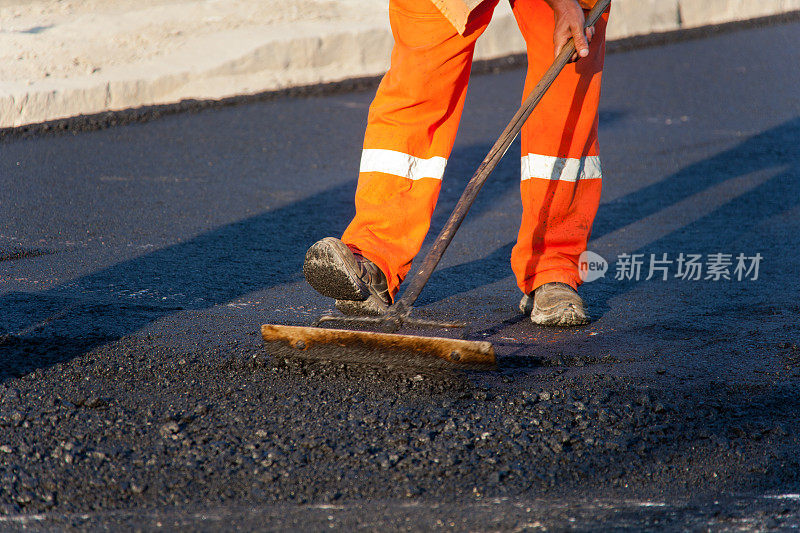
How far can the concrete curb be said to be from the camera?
6.64 m

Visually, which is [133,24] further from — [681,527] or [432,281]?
[681,527]

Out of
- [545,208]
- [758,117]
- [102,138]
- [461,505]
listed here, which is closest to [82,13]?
[102,138]

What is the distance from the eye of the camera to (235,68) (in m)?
7.53

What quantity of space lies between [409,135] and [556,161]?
1.99 feet

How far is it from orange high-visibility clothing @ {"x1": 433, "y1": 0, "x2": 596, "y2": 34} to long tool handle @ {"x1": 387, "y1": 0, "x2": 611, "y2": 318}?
0.32 meters

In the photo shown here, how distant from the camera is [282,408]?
248cm

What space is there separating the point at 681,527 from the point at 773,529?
19cm

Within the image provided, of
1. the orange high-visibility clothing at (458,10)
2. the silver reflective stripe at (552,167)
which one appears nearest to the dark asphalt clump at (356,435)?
the silver reflective stripe at (552,167)

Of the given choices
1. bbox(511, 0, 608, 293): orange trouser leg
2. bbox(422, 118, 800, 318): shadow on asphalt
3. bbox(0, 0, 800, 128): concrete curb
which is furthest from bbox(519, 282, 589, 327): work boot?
bbox(0, 0, 800, 128): concrete curb

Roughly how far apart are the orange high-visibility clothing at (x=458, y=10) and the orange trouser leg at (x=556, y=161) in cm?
39

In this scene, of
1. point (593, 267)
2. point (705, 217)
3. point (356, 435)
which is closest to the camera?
point (356, 435)

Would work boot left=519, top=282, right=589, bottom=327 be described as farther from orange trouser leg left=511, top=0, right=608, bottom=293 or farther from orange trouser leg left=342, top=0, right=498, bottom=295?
orange trouser leg left=342, top=0, right=498, bottom=295

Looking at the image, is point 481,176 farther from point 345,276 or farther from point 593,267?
point 593,267

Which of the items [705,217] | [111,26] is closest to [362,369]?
[705,217]
